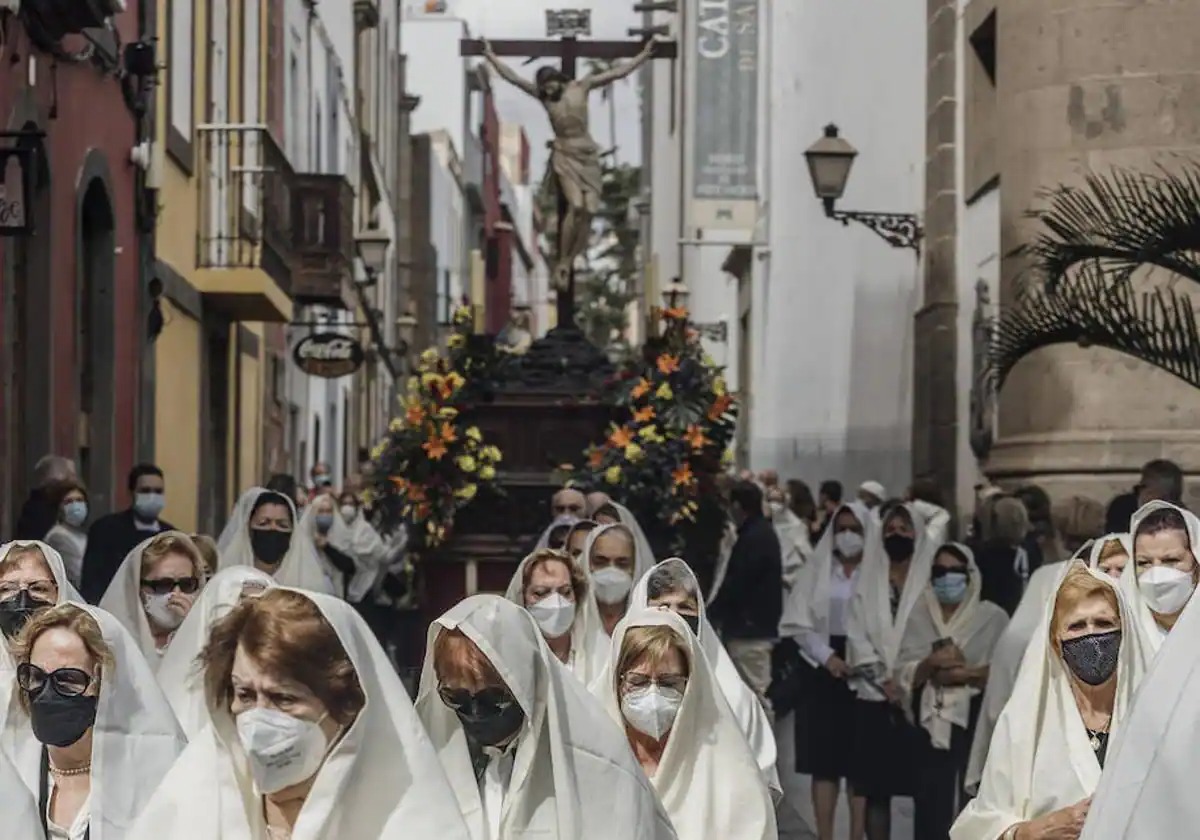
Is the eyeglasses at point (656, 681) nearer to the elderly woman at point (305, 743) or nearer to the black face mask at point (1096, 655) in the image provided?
the black face mask at point (1096, 655)

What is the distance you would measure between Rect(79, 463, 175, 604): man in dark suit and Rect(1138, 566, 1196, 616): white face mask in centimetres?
500

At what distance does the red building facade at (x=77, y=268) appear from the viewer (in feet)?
48.5

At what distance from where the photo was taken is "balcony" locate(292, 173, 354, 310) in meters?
26.6

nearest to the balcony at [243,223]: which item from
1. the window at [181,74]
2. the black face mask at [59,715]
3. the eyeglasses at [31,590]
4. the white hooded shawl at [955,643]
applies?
the window at [181,74]

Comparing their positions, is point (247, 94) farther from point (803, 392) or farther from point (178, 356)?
point (803, 392)

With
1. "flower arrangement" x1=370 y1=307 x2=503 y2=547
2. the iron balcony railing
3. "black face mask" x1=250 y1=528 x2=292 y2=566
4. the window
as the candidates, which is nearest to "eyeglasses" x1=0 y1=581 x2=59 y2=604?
"black face mask" x1=250 y1=528 x2=292 y2=566

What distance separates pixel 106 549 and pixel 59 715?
6.34m

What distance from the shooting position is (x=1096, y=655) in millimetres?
6488

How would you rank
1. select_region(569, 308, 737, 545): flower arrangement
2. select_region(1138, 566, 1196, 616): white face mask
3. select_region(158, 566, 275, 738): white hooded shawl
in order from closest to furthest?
select_region(158, 566, 275, 738): white hooded shawl, select_region(1138, 566, 1196, 616): white face mask, select_region(569, 308, 737, 545): flower arrangement

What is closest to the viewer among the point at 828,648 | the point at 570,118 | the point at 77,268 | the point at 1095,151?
the point at 828,648

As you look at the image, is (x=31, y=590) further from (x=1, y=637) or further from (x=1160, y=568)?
(x=1160, y=568)

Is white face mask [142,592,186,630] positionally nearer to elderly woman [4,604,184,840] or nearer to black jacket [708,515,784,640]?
elderly woman [4,604,184,840]

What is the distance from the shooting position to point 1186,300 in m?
12.6

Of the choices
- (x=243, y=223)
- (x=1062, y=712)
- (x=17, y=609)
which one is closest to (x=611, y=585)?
(x=17, y=609)
